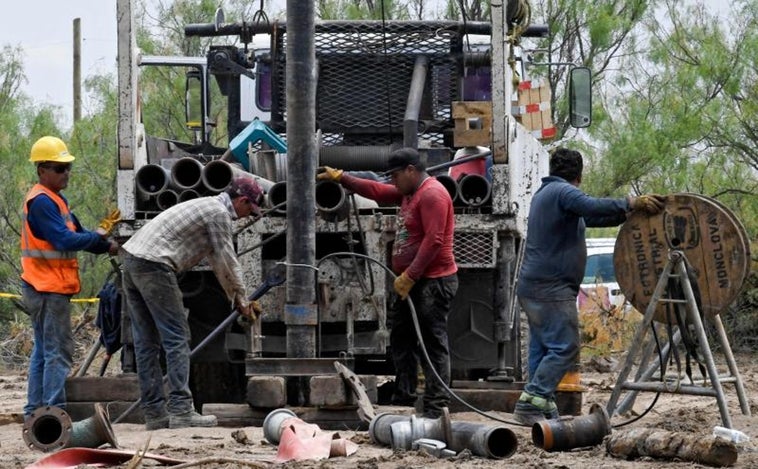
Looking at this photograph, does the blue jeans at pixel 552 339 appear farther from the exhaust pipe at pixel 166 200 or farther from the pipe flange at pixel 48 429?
the pipe flange at pixel 48 429

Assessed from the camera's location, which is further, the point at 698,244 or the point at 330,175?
the point at 330,175

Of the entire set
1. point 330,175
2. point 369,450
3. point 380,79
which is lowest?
point 369,450

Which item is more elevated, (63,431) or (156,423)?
(63,431)

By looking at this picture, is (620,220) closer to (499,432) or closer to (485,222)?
(485,222)

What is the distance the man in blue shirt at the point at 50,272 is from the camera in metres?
10.2

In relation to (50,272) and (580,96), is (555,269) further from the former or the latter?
(50,272)

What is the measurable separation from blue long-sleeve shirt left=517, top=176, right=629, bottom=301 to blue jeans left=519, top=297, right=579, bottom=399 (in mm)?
64

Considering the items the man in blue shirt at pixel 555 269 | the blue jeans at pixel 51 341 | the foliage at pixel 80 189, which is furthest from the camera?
the foliage at pixel 80 189

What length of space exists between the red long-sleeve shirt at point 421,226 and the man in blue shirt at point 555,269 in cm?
54

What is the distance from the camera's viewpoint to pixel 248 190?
10.2 meters

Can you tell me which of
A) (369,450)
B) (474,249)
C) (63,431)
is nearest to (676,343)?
(474,249)

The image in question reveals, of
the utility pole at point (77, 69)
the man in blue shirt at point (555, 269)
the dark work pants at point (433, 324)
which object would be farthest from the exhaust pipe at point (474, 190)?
the utility pole at point (77, 69)

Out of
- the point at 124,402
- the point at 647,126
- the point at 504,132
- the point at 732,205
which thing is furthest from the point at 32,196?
the point at 647,126

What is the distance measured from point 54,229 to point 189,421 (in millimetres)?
1545
